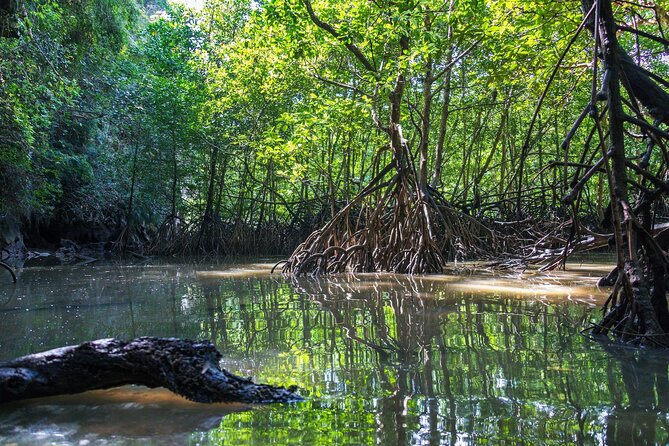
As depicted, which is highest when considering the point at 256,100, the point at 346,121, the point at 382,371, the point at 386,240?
the point at 256,100

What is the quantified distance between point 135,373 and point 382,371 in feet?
3.31

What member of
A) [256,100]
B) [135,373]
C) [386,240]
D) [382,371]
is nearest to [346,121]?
[386,240]

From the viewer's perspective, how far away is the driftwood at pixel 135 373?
77.9 inches

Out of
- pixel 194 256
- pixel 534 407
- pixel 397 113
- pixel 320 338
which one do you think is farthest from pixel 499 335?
pixel 194 256

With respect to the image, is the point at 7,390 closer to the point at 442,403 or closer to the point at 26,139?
the point at 442,403

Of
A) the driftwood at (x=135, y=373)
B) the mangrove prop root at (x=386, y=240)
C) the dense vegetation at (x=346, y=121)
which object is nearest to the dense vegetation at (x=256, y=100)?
the dense vegetation at (x=346, y=121)

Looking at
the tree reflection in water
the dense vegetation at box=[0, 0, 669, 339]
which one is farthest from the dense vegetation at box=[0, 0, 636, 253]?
the tree reflection in water

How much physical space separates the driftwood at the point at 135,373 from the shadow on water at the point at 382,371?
0.21 ft

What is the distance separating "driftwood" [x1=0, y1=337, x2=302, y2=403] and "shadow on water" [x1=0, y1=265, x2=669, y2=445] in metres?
0.06

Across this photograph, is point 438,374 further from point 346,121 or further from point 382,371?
point 346,121

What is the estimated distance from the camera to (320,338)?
10.3 feet

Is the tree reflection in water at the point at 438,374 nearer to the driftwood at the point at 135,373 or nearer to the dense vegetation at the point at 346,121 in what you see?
the driftwood at the point at 135,373

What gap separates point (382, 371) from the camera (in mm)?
2387

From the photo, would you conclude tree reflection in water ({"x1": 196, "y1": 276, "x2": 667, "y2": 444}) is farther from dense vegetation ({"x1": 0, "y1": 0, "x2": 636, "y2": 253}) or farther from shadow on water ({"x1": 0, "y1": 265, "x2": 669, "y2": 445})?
dense vegetation ({"x1": 0, "y1": 0, "x2": 636, "y2": 253})
